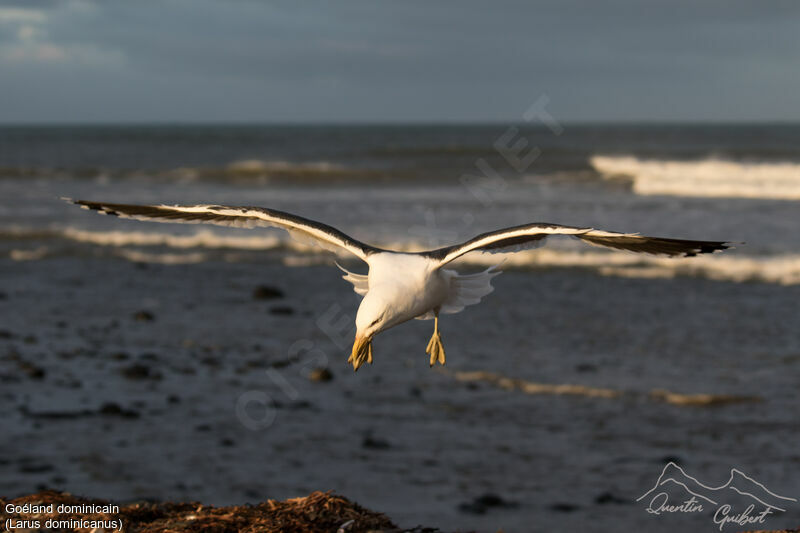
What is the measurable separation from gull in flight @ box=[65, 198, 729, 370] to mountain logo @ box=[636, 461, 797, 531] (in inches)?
98.2

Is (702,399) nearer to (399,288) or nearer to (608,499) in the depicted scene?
(608,499)

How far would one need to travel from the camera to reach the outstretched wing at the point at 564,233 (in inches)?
134

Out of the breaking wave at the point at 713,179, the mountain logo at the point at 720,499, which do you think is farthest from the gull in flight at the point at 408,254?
the breaking wave at the point at 713,179

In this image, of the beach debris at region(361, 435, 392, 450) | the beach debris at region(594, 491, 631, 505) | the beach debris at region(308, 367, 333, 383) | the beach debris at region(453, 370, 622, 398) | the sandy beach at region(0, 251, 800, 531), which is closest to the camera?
the beach debris at region(594, 491, 631, 505)

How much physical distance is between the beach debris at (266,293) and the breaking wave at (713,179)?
56.3 ft

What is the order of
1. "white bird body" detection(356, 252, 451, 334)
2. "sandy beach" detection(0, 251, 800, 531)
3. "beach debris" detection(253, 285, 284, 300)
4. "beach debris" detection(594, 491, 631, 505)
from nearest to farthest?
"white bird body" detection(356, 252, 451, 334) → "beach debris" detection(594, 491, 631, 505) → "sandy beach" detection(0, 251, 800, 531) → "beach debris" detection(253, 285, 284, 300)

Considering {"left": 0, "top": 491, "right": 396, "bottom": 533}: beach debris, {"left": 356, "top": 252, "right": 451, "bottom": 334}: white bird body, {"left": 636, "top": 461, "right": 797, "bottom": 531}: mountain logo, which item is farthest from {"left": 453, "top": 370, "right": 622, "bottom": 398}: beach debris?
{"left": 0, "top": 491, "right": 396, "bottom": 533}: beach debris

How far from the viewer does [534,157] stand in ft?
140

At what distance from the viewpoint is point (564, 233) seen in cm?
330

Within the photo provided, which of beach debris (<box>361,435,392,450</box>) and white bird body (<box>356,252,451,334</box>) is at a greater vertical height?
white bird body (<box>356,252,451,334</box>)

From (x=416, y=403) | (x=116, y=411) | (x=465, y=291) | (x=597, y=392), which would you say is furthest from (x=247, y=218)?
(x=597, y=392)

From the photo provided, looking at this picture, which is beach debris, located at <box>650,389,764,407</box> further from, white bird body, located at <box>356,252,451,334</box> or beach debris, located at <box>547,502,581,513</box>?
white bird body, located at <box>356,252,451,334</box>

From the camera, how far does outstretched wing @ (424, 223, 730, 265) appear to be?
11.2ft

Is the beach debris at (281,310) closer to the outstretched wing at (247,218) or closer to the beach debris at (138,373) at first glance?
the beach debris at (138,373)
